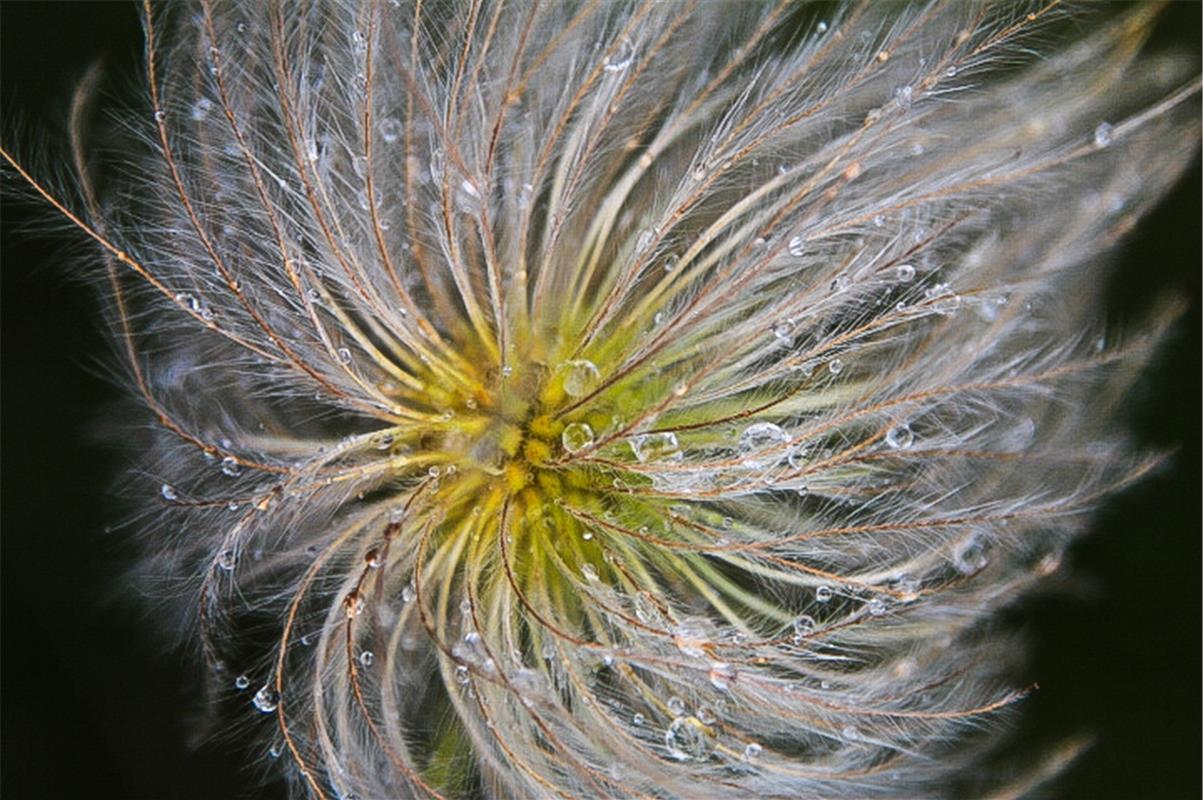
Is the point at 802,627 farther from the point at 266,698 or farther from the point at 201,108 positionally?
the point at 201,108

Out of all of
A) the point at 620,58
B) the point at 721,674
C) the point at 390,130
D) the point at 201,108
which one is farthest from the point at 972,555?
the point at 201,108

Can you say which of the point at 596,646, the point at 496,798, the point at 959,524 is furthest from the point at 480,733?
the point at 959,524

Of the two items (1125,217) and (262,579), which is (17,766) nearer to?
(262,579)

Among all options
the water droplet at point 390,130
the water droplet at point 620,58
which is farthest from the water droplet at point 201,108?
the water droplet at point 620,58

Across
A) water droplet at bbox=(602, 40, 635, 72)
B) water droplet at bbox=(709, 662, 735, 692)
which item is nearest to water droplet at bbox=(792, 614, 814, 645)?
water droplet at bbox=(709, 662, 735, 692)

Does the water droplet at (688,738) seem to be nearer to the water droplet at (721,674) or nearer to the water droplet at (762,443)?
the water droplet at (721,674)

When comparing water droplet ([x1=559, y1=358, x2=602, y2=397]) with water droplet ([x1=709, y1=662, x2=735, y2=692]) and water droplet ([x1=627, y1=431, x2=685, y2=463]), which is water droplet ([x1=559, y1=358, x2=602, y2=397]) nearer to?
water droplet ([x1=627, y1=431, x2=685, y2=463])
